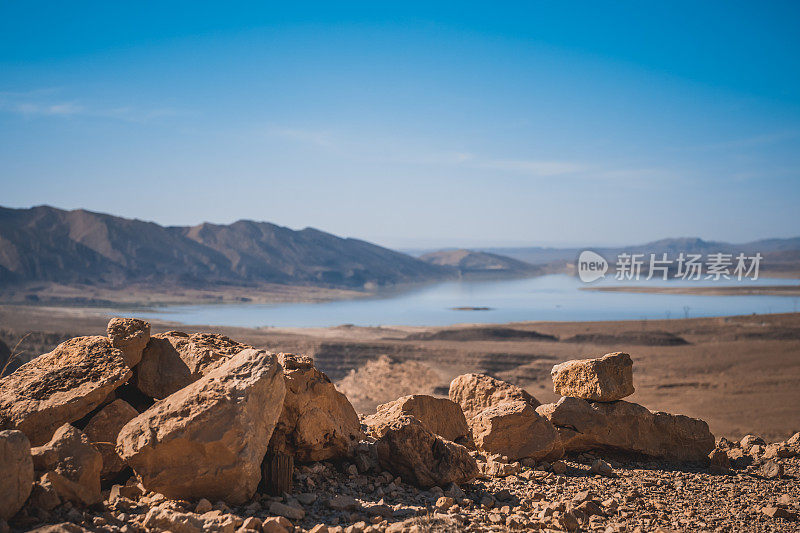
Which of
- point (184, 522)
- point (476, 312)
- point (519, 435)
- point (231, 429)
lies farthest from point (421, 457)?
point (476, 312)

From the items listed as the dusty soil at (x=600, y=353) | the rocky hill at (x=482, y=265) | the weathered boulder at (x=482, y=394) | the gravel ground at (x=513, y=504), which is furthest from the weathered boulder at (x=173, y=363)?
the rocky hill at (x=482, y=265)

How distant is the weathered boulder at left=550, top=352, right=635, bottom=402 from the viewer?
253 inches

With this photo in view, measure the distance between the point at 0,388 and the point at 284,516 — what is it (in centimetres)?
247

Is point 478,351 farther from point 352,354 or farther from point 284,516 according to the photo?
point 284,516

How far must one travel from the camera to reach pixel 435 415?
20.1 feet

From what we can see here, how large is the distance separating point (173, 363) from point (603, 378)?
4330mm

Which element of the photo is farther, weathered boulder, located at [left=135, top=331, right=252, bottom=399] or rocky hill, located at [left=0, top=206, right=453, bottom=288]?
rocky hill, located at [left=0, top=206, right=453, bottom=288]

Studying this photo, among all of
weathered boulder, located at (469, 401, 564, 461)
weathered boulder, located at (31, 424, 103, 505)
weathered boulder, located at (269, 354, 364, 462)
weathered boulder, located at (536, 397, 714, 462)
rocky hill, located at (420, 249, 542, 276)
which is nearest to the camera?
weathered boulder, located at (31, 424, 103, 505)

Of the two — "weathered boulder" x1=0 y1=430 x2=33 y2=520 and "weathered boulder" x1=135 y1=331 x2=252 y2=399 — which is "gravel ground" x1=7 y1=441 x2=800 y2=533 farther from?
"weathered boulder" x1=135 y1=331 x2=252 y2=399

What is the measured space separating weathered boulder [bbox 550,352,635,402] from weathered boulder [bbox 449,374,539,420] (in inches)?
22.1

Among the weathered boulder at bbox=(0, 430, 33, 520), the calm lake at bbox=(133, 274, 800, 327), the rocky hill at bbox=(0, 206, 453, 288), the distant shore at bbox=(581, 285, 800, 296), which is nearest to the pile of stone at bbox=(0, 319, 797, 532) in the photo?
the weathered boulder at bbox=(0, 430, 33, 520)

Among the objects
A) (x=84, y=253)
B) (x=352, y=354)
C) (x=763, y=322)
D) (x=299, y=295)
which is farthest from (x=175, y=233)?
(x=763, y=322)

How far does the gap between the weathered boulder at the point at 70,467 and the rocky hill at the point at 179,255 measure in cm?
7210

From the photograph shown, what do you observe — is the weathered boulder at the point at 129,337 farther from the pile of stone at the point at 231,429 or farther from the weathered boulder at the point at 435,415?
the weathered boulder at the point at 435,415
